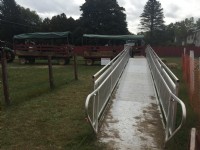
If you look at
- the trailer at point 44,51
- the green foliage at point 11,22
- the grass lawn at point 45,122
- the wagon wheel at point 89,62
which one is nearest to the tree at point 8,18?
the green foliage at point 11,22

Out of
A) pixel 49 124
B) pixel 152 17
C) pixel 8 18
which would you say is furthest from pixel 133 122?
pixel 152 17

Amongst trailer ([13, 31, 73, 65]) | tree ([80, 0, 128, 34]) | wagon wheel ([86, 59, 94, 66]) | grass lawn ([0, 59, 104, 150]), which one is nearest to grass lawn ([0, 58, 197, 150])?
grass lawn ([0, 59, 104, 150])

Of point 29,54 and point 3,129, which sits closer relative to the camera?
point 3,129

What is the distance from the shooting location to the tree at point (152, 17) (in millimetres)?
89500

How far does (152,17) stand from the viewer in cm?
9019

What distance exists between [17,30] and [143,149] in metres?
64.8

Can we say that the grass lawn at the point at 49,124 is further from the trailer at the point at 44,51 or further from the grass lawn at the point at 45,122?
the trailer at the point at 44,51

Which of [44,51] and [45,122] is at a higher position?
[44,51]

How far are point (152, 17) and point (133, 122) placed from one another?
8566cm

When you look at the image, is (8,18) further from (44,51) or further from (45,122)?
(45,122)

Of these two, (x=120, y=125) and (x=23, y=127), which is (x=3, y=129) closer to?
(x=23, y=127)

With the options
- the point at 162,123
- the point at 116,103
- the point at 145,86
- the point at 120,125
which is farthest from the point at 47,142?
the point at 145,86

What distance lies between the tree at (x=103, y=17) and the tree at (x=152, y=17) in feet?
86.6

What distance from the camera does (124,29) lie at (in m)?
62.8
